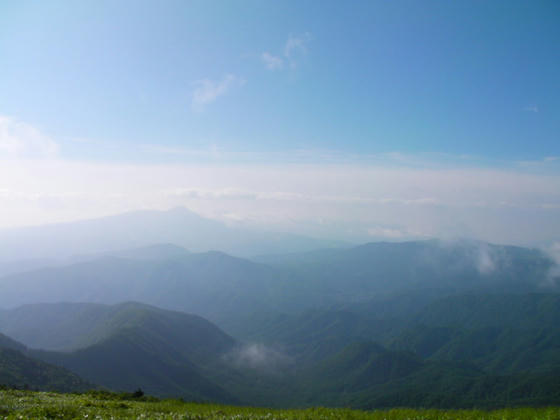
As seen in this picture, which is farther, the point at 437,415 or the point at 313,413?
the point at 313,413

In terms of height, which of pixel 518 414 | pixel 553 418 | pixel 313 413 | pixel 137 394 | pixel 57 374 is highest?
pixel 553 418

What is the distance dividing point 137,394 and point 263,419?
27704 mm

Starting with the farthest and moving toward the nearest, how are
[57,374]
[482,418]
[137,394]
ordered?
[57,374]
[137,394]
[482,418]

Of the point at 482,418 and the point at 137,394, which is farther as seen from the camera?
the point at 137,394

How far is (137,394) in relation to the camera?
1339 inches

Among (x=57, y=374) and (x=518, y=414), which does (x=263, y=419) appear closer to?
(x=518, y=414)

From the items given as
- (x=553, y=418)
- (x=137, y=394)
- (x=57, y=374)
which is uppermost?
(x=553, y=418)

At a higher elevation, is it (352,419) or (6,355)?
(352,419)

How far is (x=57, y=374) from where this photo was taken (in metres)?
140

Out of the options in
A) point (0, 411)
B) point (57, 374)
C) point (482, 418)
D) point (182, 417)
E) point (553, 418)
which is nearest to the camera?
point (553, 418)

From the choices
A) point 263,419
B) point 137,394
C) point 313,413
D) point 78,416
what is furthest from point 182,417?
point 137,394

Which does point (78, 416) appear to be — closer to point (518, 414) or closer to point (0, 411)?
point (0, 411)

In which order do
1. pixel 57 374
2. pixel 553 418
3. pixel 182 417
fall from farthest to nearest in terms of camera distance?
pixel 57 374 < pixel 182 417 < pixel 553 418

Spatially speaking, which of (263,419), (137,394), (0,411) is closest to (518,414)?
(263,419)
